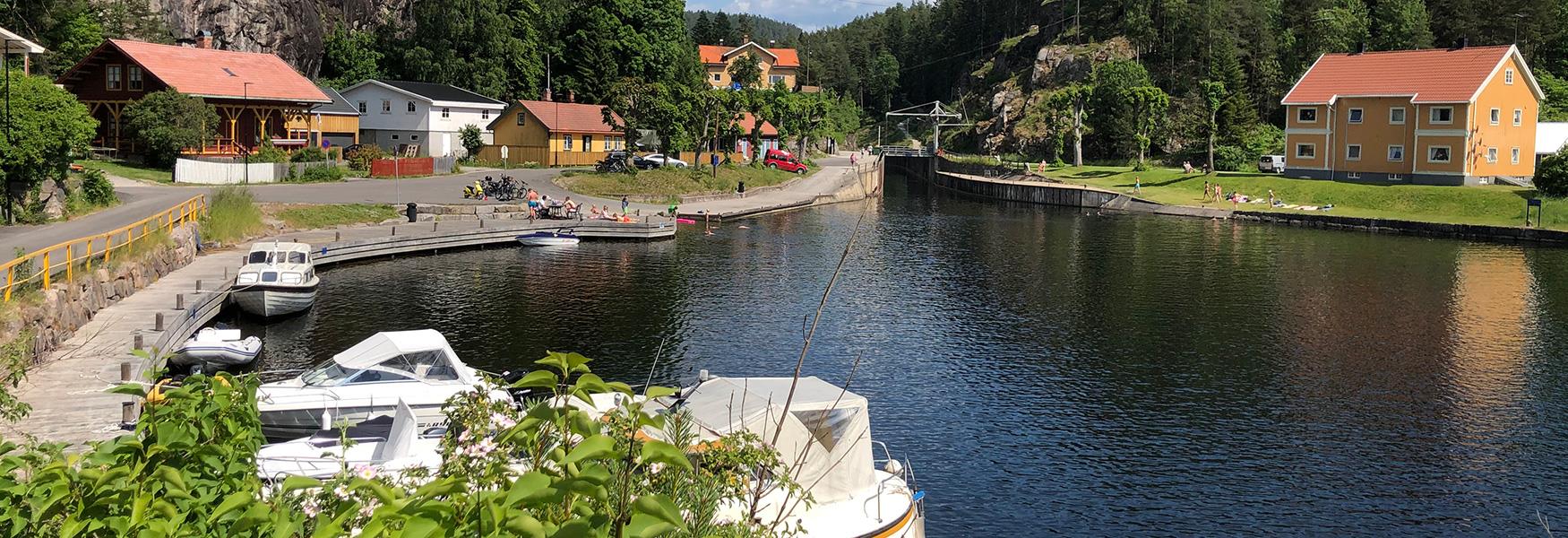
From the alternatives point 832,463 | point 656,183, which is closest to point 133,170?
point 656,183

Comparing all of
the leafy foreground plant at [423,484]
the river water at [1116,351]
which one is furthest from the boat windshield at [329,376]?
the leafy foreground plant at [423,484]

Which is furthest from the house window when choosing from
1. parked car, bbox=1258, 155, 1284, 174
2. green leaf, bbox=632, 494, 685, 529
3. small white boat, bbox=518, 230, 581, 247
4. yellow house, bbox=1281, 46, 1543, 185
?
green leaf, bbox=632, 494, 685, 529

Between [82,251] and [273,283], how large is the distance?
20.7ft

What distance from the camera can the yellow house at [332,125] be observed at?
9894 cm

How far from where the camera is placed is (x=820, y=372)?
38.0m

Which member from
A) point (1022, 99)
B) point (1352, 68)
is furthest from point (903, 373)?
point (1022, 99)

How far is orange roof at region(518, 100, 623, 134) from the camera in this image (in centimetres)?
10531

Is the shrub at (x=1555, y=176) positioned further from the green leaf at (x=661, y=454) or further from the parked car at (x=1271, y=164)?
the green leaf at (x=661, y=454)

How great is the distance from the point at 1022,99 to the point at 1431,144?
69716 millimetres

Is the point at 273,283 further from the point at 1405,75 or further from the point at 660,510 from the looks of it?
the point at 1405,75

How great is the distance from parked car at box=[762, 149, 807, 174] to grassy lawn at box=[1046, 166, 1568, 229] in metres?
27.4

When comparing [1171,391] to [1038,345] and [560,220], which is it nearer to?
[1038,345]

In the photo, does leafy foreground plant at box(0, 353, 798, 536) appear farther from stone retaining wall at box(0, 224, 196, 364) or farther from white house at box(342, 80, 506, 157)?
white house at box(342, 80, 506, 157)

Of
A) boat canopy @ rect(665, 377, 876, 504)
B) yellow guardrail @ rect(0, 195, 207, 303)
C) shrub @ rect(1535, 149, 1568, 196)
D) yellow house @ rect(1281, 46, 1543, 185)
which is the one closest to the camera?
boat canopy @ rect(665, 377, 876, 504)
